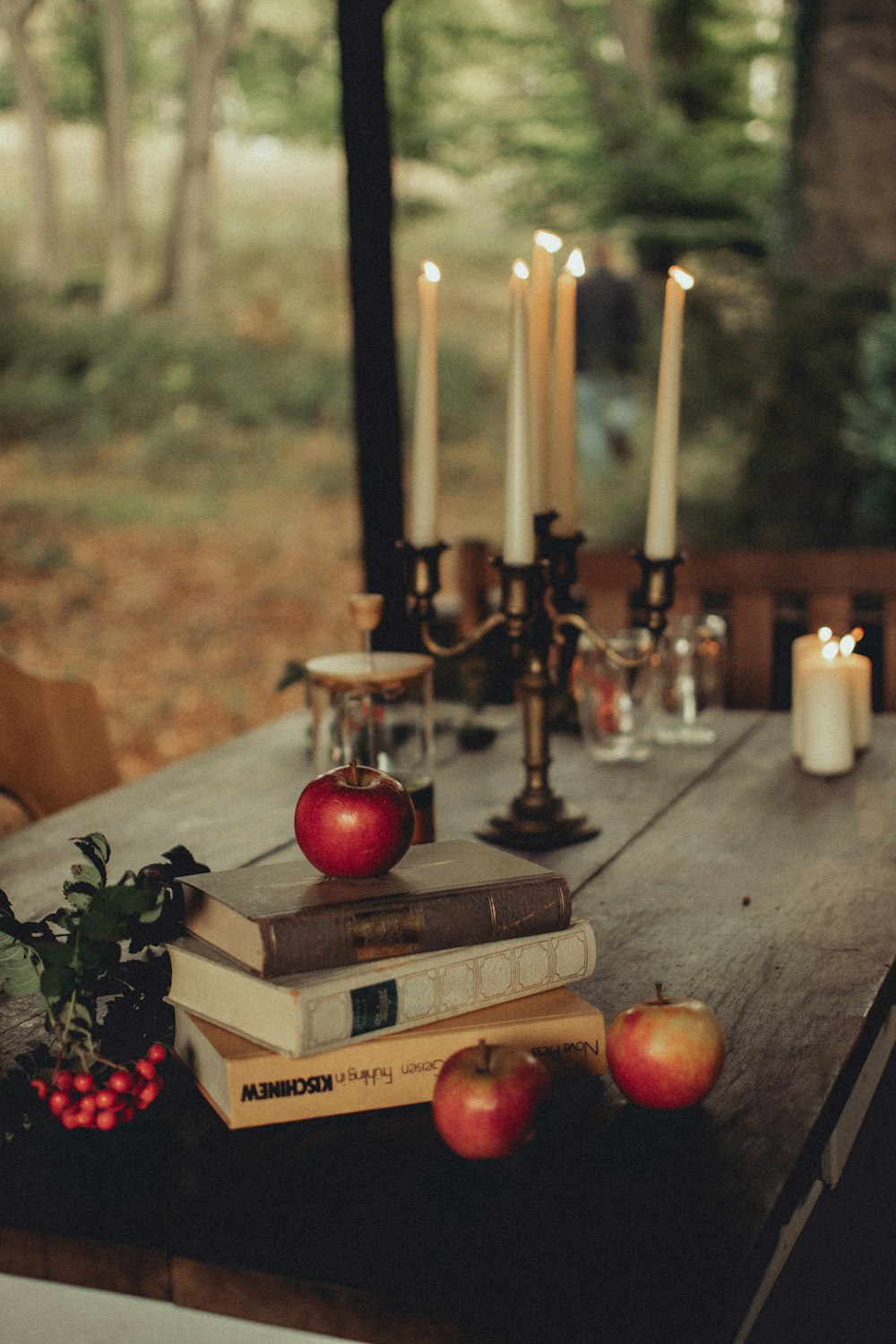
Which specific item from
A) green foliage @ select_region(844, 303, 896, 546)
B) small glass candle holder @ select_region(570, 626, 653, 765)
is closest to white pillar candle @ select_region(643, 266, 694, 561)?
small glass candle holder @ select_region(570, 626, 653, 765)

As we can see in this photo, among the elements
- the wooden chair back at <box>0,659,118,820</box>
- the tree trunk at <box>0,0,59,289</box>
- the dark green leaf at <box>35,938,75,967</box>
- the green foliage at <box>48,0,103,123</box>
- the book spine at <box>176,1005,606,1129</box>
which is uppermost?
the green foliage at <box>48,0,103,123</box>

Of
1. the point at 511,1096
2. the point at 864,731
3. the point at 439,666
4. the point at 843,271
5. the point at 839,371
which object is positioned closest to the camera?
the point at 511,1096

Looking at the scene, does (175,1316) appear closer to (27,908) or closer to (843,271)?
(27,908)

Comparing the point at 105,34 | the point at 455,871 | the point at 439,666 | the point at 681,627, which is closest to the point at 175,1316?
the point at 455,871

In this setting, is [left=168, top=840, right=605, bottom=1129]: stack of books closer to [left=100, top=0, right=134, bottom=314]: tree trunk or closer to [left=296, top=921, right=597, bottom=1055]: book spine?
[left=296, top=921, right=597, bottom=1055]: book spine

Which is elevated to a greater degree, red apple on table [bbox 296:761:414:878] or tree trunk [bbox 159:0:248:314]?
tree trunk [bbox 159:0:248:314]

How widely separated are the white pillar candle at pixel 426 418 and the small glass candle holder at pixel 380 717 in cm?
14

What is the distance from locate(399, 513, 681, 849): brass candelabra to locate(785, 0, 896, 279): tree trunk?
16.9 ft

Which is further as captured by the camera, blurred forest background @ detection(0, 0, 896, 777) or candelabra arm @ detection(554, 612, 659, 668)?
blurred forest background @ detection(0, 0, 896, 777)

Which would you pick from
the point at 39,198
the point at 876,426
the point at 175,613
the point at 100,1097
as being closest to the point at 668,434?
the point at 100,1097

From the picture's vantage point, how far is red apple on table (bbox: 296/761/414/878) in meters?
0.90

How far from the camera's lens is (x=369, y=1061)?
849 mm

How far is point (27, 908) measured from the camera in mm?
1266

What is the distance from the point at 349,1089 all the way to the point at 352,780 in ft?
0.67
